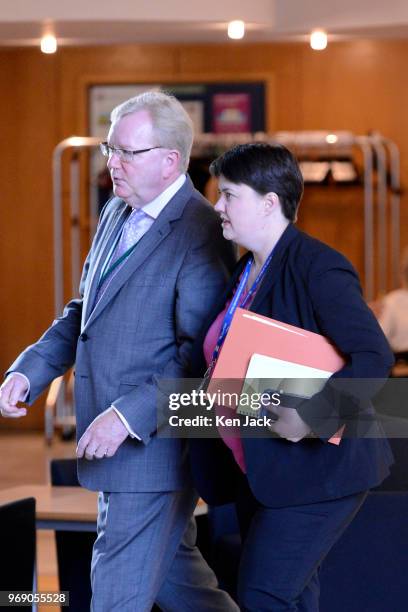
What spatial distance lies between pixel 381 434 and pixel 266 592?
1.49 ft

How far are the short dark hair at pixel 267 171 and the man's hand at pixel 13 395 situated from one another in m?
0.87

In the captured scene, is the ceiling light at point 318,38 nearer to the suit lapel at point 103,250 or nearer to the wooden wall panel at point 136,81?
the wooden wall panel at point 136,81

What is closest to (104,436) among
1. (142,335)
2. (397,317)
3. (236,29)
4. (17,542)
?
(142,335)

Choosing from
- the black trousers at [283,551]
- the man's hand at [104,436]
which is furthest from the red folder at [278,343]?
the man's hand at [104,436]

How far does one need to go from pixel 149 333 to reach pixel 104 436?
303 millimetres

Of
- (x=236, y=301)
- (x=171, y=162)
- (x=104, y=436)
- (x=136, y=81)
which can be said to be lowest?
(x=104, y=436)

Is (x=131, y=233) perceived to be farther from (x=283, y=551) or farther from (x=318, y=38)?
(x=318, y=38)

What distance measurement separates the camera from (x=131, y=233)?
2865mm

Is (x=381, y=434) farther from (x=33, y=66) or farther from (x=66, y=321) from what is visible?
(x=33, y=66)

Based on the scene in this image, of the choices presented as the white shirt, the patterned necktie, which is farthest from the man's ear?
the white shirt

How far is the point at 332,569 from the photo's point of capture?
318cm

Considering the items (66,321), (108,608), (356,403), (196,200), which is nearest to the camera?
(356,403)

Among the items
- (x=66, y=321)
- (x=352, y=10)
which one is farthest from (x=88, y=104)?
(x=66, y=321)

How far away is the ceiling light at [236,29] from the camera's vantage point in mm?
6086
